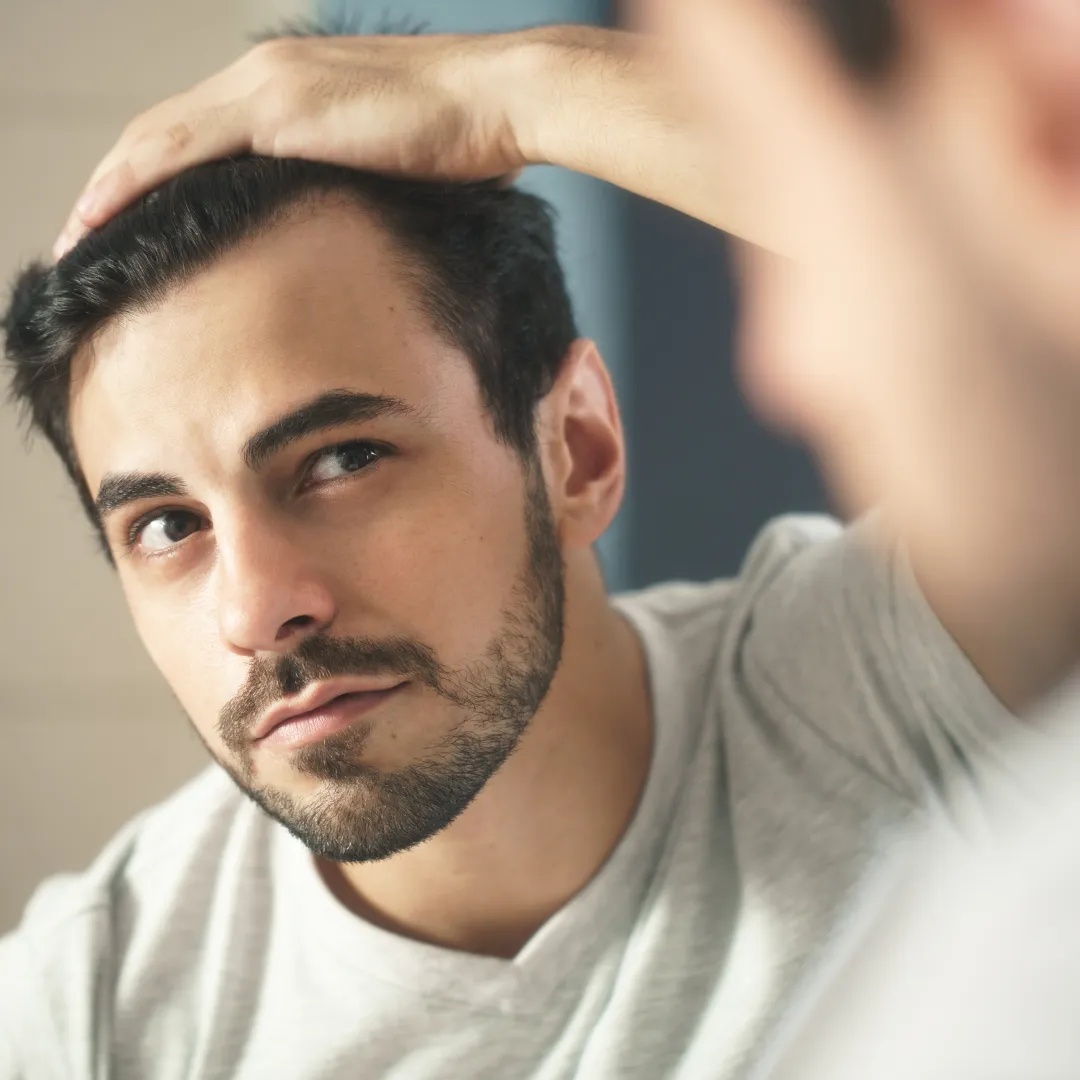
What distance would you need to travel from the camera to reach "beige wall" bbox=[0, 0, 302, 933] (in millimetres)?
1221

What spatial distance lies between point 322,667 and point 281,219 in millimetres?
333

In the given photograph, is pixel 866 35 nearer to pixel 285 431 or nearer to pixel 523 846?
pixel 285 431

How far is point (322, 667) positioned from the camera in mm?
700

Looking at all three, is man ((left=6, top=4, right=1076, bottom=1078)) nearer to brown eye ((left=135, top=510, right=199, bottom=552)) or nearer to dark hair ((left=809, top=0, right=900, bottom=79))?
brown eye ((left=135, top=510, right=199, bottom=552))

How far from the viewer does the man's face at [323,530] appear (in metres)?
0.71

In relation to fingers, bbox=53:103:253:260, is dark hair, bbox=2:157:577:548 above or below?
below

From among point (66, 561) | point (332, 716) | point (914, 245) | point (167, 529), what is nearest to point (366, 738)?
point (332, 716)

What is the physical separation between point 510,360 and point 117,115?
71 cm

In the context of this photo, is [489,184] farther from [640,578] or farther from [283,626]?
[640,578]

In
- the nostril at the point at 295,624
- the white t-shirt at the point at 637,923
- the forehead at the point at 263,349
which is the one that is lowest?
the white t-shirt at the point at 637,923

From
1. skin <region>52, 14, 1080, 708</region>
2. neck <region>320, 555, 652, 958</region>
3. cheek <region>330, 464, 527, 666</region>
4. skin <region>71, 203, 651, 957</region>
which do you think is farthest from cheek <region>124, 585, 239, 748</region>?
skin <region>52, 14, 1080, 708</region>

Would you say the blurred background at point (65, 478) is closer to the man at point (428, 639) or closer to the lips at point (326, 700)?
the man at point (428, 639)

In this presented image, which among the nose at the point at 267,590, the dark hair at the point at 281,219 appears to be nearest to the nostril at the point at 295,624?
the nose at the point at 267,590

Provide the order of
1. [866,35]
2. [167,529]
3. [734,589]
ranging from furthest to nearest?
1. [734,589]
2. [167,529]
3. [866,35]
